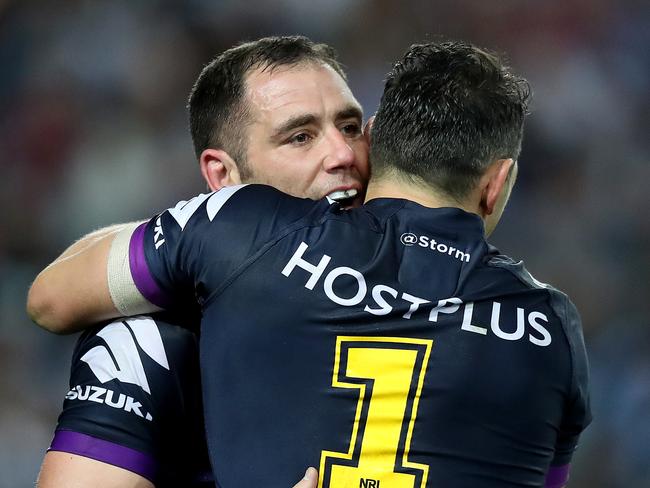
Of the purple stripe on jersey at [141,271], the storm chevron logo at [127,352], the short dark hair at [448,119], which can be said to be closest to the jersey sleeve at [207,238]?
the purple stripe on jersey at [141,271]

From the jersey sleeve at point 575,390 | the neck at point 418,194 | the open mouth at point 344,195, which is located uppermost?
the open mouth at point 344,195

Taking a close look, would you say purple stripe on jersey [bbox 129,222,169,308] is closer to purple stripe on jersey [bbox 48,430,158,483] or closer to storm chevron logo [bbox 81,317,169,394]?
storm chevron logo [bbox 81,317,169,394]

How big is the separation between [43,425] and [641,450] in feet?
11.1

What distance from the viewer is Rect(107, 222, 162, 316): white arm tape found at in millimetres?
2389

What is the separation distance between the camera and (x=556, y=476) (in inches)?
103

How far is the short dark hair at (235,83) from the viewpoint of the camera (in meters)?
3.04

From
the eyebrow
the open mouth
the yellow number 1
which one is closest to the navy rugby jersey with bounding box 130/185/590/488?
the yellow number 1

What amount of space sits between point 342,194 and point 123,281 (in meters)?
0.73

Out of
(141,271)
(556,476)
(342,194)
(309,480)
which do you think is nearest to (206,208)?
(141,271)

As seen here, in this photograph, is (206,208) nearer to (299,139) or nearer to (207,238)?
(207,238)

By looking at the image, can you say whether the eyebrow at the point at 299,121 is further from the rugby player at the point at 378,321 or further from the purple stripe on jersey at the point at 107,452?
the purple stripe on jersey at the point at 107,452

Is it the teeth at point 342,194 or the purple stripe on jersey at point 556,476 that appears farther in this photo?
the teeth at point 342,194

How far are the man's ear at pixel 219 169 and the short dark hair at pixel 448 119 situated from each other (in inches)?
26.2

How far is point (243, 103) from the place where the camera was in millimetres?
3039
